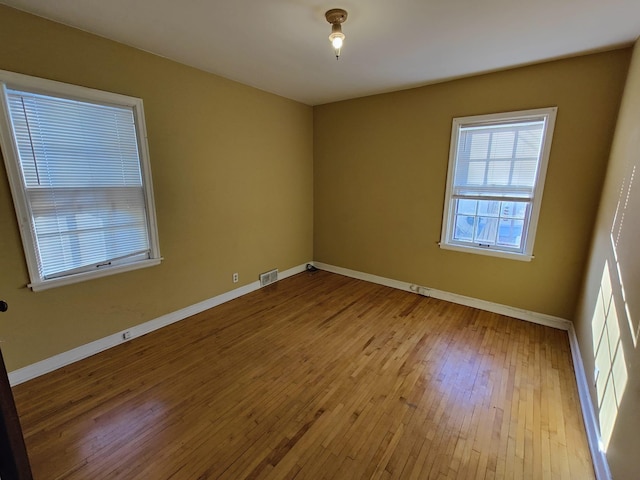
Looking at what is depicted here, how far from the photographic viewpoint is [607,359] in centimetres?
168

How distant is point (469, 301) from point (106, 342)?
12.8 feet

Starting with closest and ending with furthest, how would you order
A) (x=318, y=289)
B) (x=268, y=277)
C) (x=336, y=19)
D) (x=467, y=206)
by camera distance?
(x=336, y=19) → (x=467, y=206) → (x=318, y=289) → (x=268, y=277)

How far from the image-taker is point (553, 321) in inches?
118

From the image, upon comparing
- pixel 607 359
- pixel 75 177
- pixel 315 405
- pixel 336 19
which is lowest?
pixel 315 405

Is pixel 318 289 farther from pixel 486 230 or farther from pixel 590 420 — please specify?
pixel 590 420

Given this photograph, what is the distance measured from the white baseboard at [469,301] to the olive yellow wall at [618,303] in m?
0.39

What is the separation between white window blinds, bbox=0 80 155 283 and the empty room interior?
0.7 inches

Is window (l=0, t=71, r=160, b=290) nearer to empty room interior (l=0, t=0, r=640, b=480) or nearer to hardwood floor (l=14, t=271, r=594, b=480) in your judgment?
empty room interior (l=0, t=0, r=640, b=480)

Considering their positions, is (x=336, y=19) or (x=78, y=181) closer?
(x=336, y=19)

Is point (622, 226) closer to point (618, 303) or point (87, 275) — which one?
point (618, 303)

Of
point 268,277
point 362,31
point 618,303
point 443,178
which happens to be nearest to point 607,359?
point 618,303

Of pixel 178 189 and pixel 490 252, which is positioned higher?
pixel 178 189

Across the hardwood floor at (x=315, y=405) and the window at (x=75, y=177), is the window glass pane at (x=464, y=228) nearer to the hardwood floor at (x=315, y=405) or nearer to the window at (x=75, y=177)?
the hardwood floor at (x=315, y=405)

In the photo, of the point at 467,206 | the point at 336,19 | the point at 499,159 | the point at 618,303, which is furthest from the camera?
the point at 467,206
